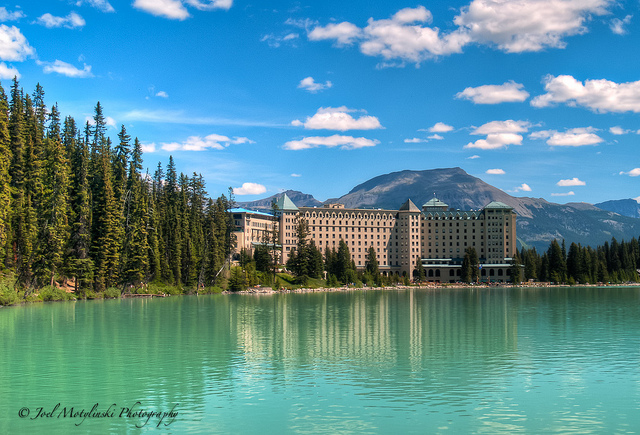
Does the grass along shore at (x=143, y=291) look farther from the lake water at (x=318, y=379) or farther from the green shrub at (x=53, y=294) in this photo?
the lake water at (x=318, y=379)

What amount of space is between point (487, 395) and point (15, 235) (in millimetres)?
79198

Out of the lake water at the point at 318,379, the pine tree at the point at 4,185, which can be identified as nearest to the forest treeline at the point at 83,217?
the pine tree at the point at 4,185

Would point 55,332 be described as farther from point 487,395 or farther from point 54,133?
point 54,133

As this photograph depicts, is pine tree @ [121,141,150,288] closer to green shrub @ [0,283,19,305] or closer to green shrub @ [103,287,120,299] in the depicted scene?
green shrub @ [103,287,120,299]

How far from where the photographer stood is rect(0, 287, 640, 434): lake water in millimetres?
22328

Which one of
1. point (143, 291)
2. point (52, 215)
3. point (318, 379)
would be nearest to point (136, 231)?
point (143, 291)

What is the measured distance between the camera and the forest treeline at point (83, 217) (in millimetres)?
88188

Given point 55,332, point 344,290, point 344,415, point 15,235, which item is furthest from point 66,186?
point 344,290

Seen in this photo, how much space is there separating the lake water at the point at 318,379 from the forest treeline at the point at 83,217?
120 ft

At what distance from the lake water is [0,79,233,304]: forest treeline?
3647 centimetres

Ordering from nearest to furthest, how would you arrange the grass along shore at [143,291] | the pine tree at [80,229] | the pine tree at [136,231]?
the grass along shore at [143,291] → the pine tree at [80,229] → the pine tree at [136,231]

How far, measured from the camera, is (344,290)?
182m

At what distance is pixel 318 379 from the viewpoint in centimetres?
3005

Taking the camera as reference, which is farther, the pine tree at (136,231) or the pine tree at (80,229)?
the pine tree at (136,231)
